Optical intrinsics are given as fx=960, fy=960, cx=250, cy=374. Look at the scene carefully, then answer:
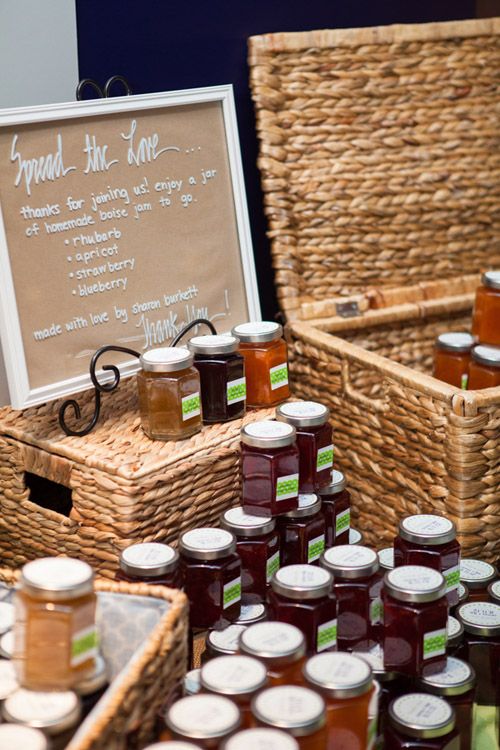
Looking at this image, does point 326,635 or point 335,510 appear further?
point 335,510

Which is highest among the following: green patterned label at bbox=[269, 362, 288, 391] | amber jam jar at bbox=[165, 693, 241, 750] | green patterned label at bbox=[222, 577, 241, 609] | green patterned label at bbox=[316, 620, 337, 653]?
green patterned label at bbox=[269, 362, 288, 391]

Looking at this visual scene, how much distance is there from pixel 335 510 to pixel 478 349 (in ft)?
1.62

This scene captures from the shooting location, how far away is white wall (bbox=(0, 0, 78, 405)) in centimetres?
175

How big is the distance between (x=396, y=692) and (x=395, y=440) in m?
0.53

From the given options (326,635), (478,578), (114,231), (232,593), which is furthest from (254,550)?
(114,231)

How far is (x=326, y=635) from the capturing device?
1337 mm

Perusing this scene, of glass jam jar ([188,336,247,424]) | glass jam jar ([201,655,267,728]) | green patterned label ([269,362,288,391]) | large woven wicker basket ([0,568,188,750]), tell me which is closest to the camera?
large woven wicker basket ([0,568,188,750])

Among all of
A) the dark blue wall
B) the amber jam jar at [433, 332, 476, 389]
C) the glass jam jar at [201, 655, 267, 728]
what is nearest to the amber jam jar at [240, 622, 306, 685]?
the glass jam jar at [201, 655, 267, 728]

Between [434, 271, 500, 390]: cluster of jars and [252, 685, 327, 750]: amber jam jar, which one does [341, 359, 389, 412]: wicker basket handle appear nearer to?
[434, 271, 500, 390]: cluster of jars

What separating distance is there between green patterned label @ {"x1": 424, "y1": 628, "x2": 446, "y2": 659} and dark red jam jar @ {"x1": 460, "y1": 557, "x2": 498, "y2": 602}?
0.85ft

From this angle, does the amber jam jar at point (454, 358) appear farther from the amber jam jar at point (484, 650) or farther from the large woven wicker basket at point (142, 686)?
the large woven wicker basket at point (142, 686)

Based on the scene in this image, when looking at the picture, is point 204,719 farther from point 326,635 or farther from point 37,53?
point 37,53

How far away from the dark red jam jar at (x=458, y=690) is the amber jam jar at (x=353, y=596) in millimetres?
112

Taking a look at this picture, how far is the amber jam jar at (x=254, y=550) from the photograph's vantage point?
1471mm
